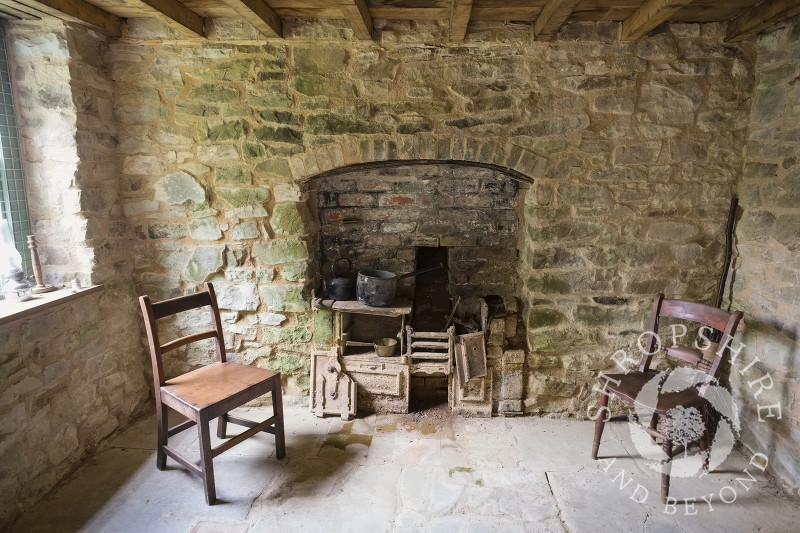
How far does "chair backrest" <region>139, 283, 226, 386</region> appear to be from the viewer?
2.16 metres

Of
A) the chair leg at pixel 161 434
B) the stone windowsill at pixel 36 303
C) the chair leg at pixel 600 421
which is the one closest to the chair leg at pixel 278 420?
the chair leg at pixel 161 434

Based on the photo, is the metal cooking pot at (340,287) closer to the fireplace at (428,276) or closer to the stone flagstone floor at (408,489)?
the fireplace at (428,276)

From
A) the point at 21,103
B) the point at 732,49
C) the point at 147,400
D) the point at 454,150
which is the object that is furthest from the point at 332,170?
the point at 732,49

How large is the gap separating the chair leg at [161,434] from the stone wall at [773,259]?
10.3ft

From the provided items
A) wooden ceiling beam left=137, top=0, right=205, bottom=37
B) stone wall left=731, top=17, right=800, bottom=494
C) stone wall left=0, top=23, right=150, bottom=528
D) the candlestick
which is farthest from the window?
stone wall left=731, top=17, right=800, bottom=494

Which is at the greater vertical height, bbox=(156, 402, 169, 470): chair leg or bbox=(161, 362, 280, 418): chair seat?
bbox=(161, 362, 280, 418): chair seat

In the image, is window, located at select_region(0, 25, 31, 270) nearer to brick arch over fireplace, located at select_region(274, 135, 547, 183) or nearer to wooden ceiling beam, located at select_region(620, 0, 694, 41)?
brick arch over fireplace, located at select_region(274, 135, 547, 183)

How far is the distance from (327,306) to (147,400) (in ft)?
4.50

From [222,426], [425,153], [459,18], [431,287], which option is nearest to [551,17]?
[459,18]

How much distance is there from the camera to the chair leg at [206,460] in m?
1.99

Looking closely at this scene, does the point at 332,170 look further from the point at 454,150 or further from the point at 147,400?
the point at 147,400

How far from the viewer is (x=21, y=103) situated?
2.36m

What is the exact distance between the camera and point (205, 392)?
212cm

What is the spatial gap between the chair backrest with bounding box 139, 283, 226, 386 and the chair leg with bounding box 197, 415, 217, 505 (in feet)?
1.28
